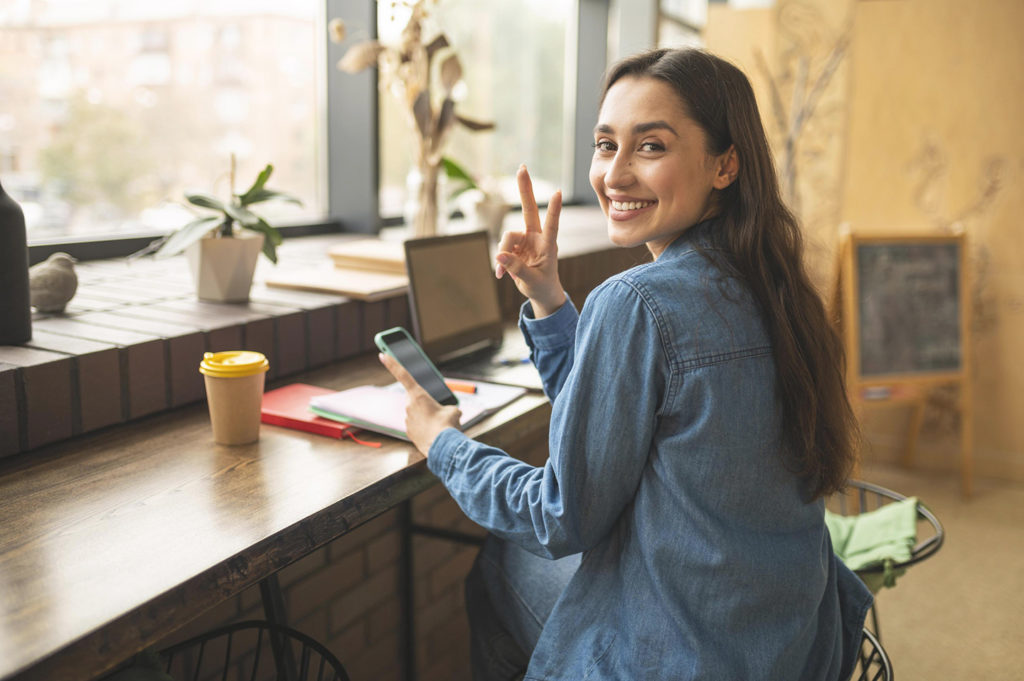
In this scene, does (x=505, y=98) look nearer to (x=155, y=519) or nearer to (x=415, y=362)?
(x=415, y=362)

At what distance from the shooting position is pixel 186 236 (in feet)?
5.40

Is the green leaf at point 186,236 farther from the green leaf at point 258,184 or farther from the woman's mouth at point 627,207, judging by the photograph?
the woman's mouth at point 627,207

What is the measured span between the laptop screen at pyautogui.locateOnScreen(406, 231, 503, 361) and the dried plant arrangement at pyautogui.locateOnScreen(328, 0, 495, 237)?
0.33 metres

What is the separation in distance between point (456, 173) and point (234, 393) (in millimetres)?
1450

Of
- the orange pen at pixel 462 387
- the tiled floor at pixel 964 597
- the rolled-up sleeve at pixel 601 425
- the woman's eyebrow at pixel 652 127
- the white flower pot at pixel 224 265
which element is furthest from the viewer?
the tiled floor at pixel 964 597

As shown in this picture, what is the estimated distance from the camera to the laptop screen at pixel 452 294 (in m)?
1.79

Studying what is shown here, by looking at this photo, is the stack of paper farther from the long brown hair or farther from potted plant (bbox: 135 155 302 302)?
the long brown hair

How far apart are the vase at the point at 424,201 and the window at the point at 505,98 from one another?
0.44 m

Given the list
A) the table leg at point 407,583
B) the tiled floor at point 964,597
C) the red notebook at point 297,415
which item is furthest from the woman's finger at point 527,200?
the tiled floor at point 964,597

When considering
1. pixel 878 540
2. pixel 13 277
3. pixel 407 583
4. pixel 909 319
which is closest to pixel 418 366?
pixel 13 277

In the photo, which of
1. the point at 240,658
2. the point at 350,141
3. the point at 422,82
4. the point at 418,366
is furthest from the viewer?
the point at 350,141

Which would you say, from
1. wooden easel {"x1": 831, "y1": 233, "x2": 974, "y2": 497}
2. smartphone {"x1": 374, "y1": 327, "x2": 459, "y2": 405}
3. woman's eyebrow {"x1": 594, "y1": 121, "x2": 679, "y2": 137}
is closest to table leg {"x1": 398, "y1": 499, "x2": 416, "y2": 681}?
smartphone {"x1": 374, "y1": 327, "x2": 459, "y2": 405}

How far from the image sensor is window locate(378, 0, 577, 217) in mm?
2908

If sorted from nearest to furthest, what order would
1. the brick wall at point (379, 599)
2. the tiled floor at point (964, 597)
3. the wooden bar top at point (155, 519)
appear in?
the wooden bar top at point (155, 519), the brick wall at point (379, 599), the tiled floor at point (964, 597)
